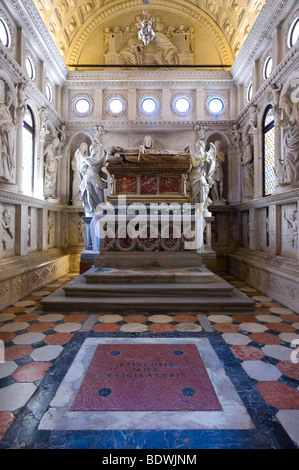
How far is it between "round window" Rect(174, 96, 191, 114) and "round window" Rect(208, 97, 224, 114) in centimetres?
74

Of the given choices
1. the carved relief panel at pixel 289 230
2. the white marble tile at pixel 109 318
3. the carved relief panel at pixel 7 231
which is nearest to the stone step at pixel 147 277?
the white marble tile at pixel 109 318

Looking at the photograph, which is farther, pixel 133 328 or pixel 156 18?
pixel 156 18

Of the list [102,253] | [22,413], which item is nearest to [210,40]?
[102,253]

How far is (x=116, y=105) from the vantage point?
9484 millimetres

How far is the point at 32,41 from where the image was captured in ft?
22.3

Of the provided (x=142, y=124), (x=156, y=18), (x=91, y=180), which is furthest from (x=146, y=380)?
(x=156, y=18)

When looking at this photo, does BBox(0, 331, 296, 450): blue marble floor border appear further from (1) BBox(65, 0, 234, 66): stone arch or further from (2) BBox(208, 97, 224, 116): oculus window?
(1) BBox(65, 0, 234, 66): stone arch

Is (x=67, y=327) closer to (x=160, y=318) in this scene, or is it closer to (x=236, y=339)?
(x=160, y=318)

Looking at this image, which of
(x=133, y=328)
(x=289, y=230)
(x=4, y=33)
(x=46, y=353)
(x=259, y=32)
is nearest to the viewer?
(x=46, y=353)

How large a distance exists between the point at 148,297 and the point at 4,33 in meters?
6.09

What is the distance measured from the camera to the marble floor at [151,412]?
1694 millimetres

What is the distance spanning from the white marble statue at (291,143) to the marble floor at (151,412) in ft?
8.22

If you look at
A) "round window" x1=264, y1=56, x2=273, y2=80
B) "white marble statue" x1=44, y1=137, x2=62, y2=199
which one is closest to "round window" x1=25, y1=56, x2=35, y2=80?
"white marble statue" x1=44, y1=137, x2=62, y2=199

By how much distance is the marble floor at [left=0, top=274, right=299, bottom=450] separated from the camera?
5.56 ft
